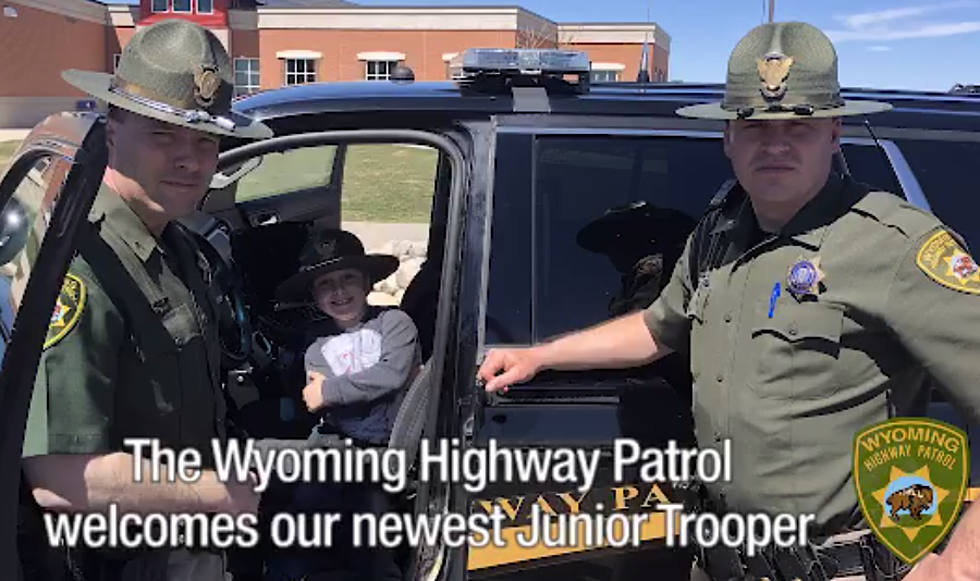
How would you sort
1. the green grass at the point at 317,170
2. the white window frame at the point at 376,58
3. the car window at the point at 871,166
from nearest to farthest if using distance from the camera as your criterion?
the car window at the point at 871,166, the green grass at the point at 317,170, the white window frame at the point at 376,58

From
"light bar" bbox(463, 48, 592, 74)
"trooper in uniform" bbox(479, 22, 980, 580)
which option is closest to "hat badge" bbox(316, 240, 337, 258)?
"light bar" bbox(463, 48, 592, 74)

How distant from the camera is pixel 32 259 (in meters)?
1.18

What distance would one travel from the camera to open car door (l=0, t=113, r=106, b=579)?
1.13 metres

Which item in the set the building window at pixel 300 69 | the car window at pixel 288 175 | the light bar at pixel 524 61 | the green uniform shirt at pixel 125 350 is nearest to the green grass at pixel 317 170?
the car window at pixel 288 175

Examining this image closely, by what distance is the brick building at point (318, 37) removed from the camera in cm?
3200

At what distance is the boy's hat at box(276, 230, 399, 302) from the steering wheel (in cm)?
19

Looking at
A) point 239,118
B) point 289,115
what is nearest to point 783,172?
point 239,118

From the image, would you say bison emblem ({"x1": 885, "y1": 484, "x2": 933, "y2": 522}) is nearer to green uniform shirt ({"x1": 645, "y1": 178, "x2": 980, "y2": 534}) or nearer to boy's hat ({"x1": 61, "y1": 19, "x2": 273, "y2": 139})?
green uniform shirt ({"x1": 645, "y1": 178, "x2": 980, "y2": 534})

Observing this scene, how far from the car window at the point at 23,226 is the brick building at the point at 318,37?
102ft

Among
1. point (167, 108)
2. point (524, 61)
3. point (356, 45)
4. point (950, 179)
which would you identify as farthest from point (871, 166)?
point (356, 45)

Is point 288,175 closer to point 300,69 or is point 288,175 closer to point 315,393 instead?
point 315,393

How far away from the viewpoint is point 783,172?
5.20 feet

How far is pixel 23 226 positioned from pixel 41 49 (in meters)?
36.2

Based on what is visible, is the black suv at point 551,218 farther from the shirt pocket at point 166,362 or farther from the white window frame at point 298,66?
the white window frame at point 298,66
